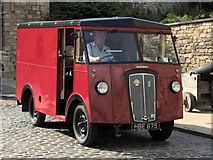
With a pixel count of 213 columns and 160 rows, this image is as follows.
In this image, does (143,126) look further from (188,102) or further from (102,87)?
(188,102)

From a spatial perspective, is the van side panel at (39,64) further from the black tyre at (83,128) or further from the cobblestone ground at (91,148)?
the black tyre at (83,128)

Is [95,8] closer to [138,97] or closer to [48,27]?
[48,27]

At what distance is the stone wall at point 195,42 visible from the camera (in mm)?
17922

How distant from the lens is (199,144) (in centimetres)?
869

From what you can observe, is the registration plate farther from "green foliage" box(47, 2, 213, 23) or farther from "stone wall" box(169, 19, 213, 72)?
"green foliage" box(47, 2, 213, 23)

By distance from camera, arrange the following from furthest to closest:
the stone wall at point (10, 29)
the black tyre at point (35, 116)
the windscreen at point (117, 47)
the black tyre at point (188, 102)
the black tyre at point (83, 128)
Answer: the stone wall at point (10, 29), the black tyre at point (188, 102), the black tyre at point (35, 116), the windscreen at point (117, 47), the black tyre at point (83, 128)

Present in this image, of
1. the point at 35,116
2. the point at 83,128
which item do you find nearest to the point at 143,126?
the point at 83,128

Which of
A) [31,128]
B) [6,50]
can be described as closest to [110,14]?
[6,50]

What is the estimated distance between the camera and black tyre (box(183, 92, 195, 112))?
12641 mm

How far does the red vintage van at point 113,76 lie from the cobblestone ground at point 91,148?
30cm

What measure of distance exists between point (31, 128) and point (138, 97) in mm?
2993

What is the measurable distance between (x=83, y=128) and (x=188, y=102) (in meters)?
5.10

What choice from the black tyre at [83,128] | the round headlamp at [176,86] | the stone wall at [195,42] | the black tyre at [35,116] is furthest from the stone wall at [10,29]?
the round headlamp at [176,86]

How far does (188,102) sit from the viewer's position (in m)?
12.7
